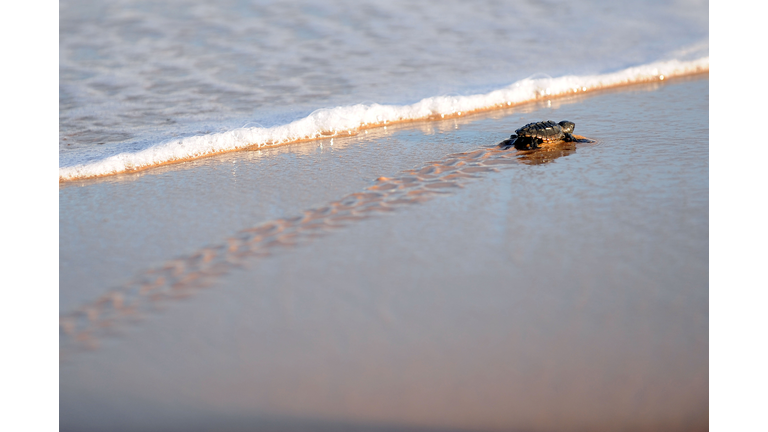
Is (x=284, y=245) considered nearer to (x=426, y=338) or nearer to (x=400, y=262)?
(x=400, y=262)

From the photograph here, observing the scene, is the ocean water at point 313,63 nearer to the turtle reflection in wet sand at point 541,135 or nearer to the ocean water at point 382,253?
the ocean water at point 382,253

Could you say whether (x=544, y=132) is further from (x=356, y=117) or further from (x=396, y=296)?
(x=396, y=296)

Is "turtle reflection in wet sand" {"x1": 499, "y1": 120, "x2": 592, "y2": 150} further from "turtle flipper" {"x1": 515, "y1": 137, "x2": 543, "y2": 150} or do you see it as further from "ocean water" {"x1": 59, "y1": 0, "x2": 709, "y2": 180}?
"ocean water" {"x1": 59, "y1": 0, "x2": 709, "y2": 180}

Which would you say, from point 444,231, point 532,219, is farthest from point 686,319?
point 444,231

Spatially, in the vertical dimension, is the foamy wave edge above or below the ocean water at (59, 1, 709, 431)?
above

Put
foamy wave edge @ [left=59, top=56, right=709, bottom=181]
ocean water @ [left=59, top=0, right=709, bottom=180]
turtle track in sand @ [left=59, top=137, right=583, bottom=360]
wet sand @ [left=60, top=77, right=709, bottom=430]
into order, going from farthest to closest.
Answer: ocean water @ [left=59, top=0, right=709, bottom=180] < foamy wave edge @ [left=59, top=56, right=709, bottom=181] < turtle track in sand @ [left=59, top=137, right=583, bottom=360] < wet sand @ [left=60, top=77, right=709, bottom=430]

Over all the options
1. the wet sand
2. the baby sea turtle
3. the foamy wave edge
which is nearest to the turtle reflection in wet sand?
the baby sea turtle
